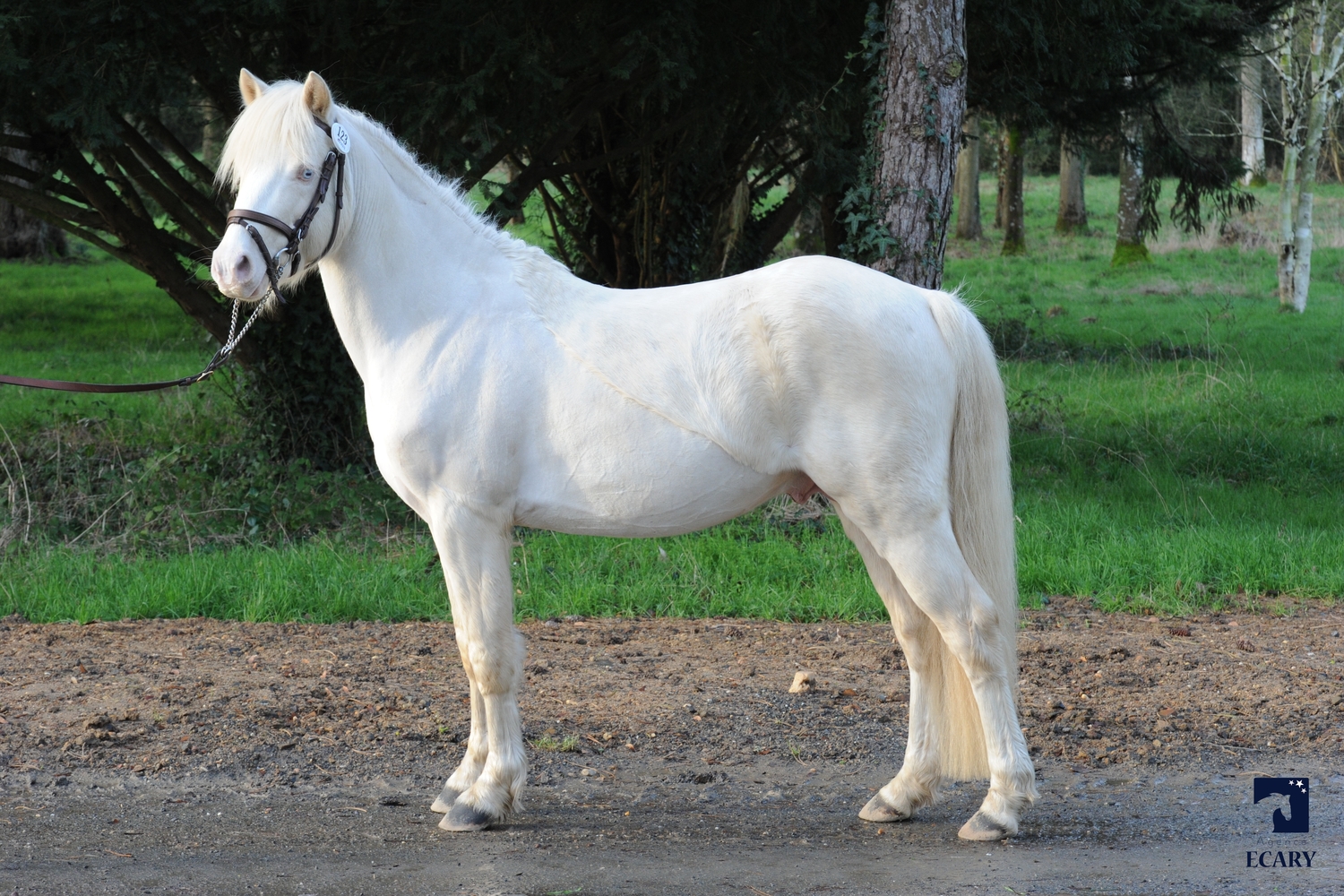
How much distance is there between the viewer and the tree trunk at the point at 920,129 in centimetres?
690

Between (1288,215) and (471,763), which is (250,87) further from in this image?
(1288,215)

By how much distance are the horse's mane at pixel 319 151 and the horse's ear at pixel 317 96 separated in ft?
0.09

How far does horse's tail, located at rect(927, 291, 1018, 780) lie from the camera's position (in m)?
3.75

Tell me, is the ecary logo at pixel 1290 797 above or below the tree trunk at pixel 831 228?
below

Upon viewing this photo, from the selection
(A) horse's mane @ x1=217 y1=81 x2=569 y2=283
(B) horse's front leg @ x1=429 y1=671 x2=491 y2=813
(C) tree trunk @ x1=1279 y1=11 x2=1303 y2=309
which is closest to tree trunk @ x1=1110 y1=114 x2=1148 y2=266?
(C) tree trunk @ x1=1279 y1=11 x2=1303 y2=309

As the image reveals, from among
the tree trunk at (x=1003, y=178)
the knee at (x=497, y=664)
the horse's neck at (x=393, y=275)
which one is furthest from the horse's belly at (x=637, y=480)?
the tree trunk at (x=1003, y=178)

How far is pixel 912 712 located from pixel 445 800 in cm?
168

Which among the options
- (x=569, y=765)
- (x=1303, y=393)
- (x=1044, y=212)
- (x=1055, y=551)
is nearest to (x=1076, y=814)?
(x=569, y=765)

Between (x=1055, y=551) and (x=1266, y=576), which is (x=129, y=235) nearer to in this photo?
(x=1055, y=551)

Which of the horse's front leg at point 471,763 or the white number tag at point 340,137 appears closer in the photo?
the white number tag at point 340,137

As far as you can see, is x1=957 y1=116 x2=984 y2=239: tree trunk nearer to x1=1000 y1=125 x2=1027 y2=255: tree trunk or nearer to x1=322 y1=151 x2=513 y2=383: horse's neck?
x1=1000 y1=125 x2=1027 y2=255: tree trunk

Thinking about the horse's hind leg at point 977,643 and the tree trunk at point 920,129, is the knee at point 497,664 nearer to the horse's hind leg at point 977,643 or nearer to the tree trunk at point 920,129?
the horse's hind leg at point 977,643

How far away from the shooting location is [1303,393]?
11.2 m

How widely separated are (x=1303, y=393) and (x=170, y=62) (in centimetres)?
1037
